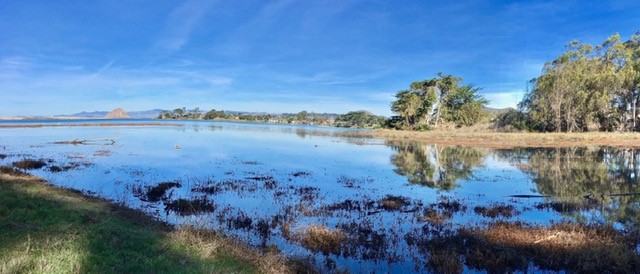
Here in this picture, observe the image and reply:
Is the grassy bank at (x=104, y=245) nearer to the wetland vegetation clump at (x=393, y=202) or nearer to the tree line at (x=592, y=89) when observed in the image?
the wetland vegetation clump at (x=393, y=202)

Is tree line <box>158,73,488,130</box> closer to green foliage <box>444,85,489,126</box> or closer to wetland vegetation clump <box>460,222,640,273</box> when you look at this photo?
green foliage <box>444,85,489,126</box>

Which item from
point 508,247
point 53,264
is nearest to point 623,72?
point 508,247

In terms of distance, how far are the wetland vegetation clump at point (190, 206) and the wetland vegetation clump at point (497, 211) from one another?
10.8 meters

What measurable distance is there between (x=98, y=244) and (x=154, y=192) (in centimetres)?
1012

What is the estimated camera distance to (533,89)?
256 feet

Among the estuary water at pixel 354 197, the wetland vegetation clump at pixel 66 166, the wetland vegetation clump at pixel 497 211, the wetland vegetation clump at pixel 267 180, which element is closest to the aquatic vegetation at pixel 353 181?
the estuary water at pixel 354 197

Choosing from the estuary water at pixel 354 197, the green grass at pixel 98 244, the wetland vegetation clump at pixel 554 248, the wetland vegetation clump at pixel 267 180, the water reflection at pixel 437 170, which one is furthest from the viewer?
the water reflection at pixel 437 170

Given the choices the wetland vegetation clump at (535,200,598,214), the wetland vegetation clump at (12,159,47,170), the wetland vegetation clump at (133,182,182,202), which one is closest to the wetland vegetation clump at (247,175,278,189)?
the wetland vegetation clump at (133,182,182,202)

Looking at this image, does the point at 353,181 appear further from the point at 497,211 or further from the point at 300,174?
the point at 497,211

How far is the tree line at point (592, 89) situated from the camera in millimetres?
61188

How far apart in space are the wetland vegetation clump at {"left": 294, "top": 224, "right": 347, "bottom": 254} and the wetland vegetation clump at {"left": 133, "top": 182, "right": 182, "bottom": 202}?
8.23m

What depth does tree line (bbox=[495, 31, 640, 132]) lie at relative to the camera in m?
61.2

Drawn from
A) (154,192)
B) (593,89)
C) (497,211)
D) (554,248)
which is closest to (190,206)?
(154,192)

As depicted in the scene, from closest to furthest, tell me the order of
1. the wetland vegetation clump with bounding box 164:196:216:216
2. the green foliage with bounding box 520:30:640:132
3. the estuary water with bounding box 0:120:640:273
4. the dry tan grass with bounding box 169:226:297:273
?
the dry tan grass with bounding box 169:226:297:273 < the estuary water with bounding box 0:120:640:273 < the wetland vegetation clump with bounding box 164:196:216:216 < the green foliage with bounding box 520:30:640:132
